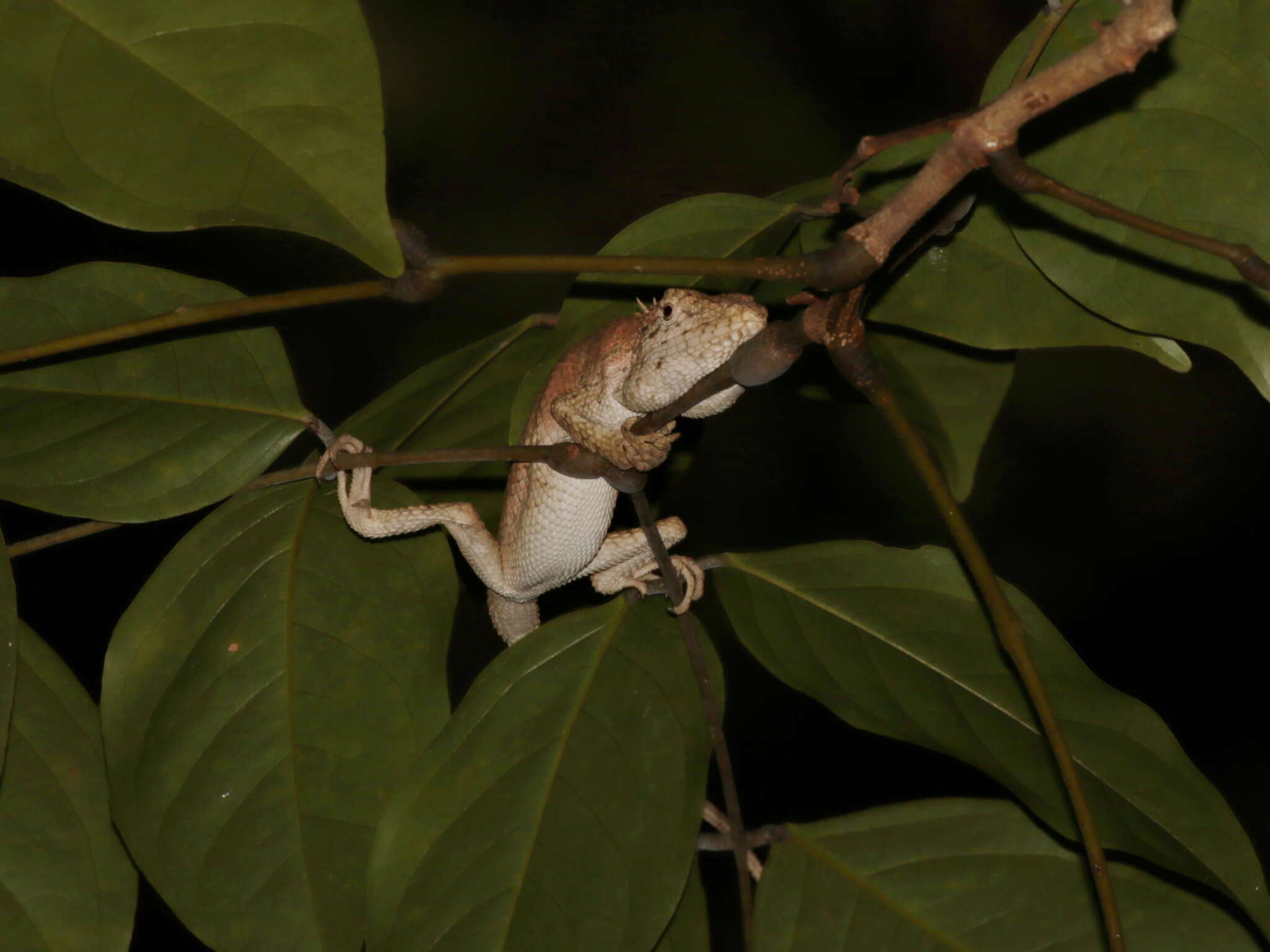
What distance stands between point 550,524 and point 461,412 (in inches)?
9.1

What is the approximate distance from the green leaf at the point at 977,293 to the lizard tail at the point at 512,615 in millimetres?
948

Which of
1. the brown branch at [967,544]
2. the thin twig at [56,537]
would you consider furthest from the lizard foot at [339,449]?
the brown branch at [967,544]

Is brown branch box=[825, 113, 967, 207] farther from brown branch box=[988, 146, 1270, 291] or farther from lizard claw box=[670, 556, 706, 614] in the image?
lizard claw box=[670, 556, 706, 614]

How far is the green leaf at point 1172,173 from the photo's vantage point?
123cm

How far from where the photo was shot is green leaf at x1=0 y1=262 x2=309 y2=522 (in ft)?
4.79

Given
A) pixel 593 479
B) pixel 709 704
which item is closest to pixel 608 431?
pixel 593 479

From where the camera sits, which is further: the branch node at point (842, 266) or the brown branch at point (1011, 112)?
the branch node at point (842, 266)

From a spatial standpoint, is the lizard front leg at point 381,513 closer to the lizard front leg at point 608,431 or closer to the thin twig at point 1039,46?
the lizard front leg at point 608,431

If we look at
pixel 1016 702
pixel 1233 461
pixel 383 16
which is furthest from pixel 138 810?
pixel 1233 461

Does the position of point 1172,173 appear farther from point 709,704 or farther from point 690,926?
point 690,926

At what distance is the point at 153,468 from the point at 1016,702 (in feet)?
3.70

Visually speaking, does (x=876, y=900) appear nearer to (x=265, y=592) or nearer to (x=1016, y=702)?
(x=1016, y=702)

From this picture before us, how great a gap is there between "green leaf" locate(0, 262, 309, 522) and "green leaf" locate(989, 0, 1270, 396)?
100cm

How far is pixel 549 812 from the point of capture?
4.64ft
